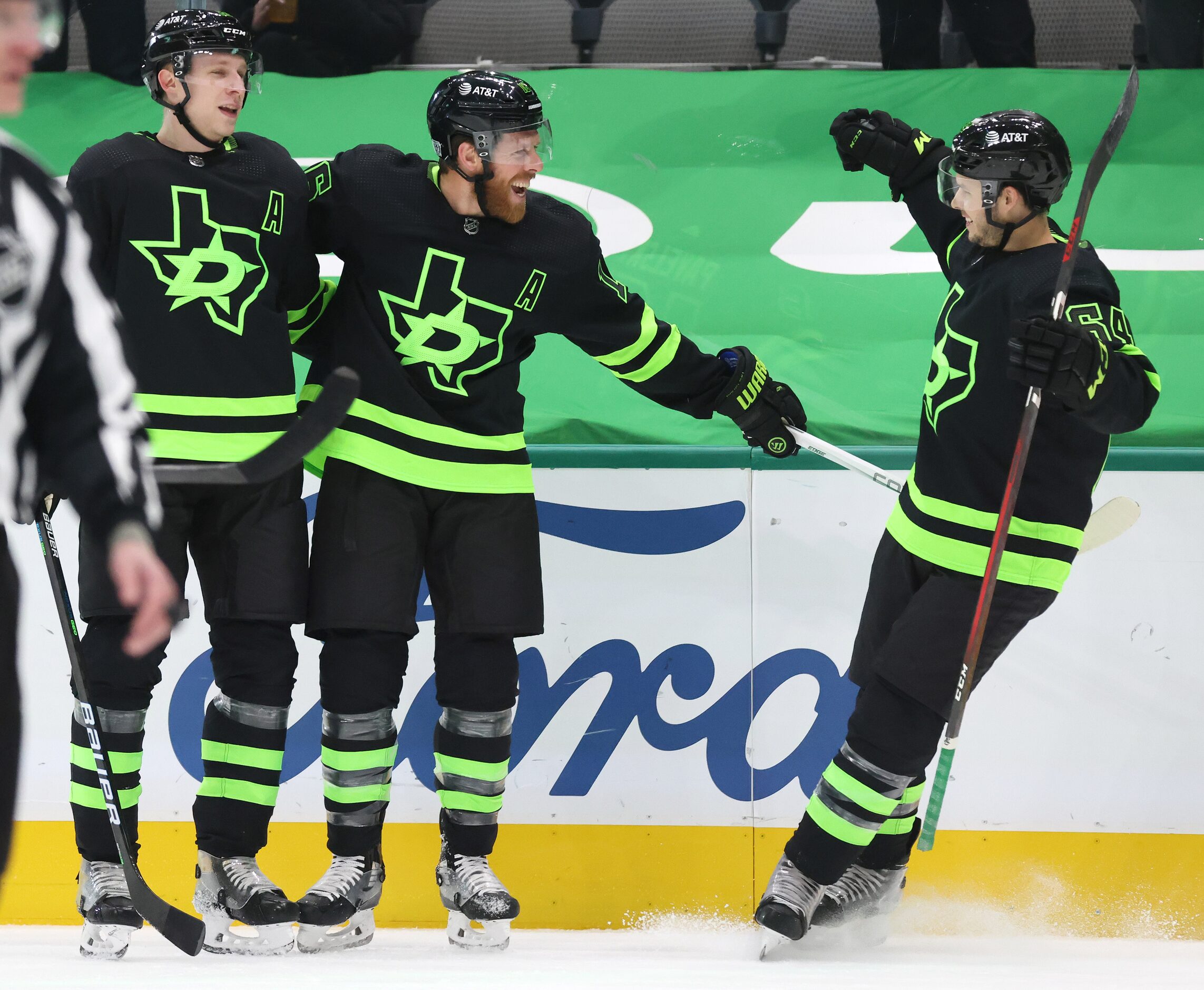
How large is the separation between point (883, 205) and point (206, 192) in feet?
5.72

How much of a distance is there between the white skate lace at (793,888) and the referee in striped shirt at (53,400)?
151 centimetres

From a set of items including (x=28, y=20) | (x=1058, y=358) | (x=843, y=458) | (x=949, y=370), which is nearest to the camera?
(x=28, y=20)

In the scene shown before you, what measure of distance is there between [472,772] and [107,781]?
0.63 m

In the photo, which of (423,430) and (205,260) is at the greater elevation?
(205,260)

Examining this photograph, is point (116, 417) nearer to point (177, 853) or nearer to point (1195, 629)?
point (177, 853)

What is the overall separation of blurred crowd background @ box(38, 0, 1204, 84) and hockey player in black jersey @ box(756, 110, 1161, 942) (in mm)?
1319

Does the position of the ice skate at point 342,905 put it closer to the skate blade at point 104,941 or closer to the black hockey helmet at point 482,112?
the skate blade at point 104,941

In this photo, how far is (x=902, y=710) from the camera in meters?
2.41

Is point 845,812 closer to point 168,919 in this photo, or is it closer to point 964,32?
point 168,919

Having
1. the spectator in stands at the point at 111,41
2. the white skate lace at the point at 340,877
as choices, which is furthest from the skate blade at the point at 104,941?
the spectator in stands at the point at 111,41

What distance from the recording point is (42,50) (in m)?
1.22

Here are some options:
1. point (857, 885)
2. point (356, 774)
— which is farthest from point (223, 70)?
point (857, 885)

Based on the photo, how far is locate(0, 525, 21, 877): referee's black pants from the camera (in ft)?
3.73

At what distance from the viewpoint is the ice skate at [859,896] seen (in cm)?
254
